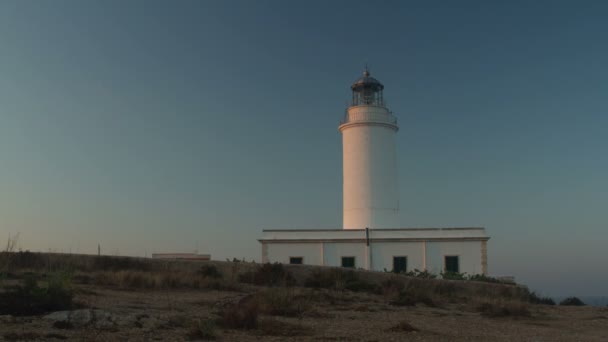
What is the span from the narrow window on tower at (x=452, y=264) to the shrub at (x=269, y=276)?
13.1 meters

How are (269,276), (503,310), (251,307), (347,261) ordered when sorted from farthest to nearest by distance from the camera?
(347,261), (269,276), (503,310), (251,307)

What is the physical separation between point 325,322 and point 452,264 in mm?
18085

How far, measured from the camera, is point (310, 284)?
13.5 metres

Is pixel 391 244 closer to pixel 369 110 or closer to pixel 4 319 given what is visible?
pixel 369 110

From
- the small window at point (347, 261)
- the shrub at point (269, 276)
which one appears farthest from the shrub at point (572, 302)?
the small window at point (347, 261)

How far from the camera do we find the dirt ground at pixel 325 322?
21.4 feet

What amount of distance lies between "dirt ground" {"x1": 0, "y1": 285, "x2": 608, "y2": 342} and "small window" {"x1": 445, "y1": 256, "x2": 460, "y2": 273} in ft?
43.1

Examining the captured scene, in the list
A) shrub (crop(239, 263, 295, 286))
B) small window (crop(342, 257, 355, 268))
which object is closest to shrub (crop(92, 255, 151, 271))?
shrub (crop(239, 263, 295, 286))

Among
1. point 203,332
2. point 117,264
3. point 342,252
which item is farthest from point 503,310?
point 342,252

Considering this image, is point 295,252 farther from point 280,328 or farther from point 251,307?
point 280,328

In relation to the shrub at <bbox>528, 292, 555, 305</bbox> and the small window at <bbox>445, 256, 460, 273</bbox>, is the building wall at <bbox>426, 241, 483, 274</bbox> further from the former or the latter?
the shrub at <bbox>528, 292, 555, 305</bbox>

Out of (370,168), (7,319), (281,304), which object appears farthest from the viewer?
(370,168)

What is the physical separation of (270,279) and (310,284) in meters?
0.91

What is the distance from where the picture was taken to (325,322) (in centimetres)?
817
